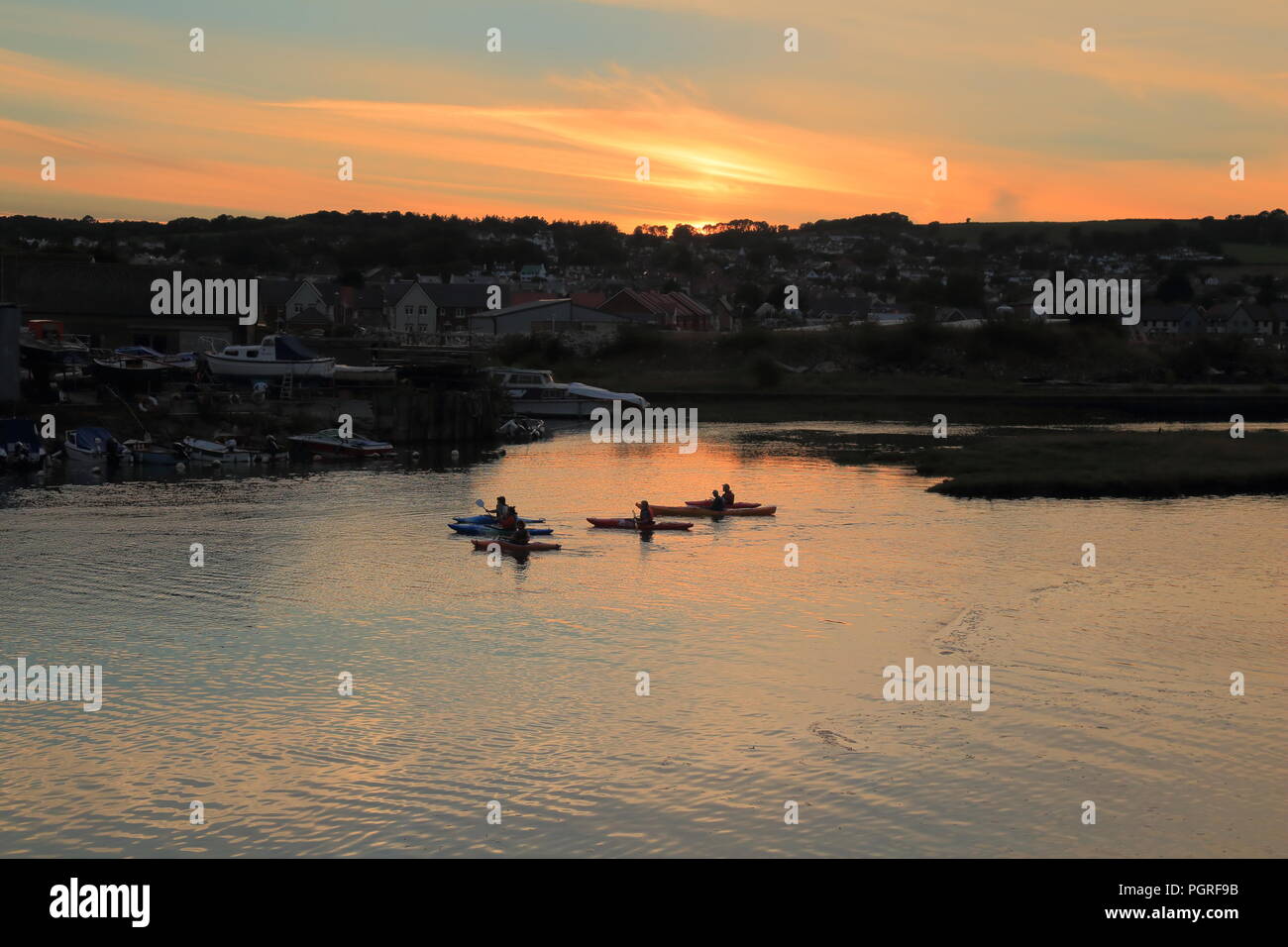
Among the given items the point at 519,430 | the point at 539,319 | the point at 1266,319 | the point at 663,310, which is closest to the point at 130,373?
→ the point at 519,430

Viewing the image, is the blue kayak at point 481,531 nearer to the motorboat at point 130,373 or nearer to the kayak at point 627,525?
the kayak at point 627,525

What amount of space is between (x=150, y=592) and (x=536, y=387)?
67131 mm

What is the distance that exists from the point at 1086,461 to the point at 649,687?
40993 millimetres

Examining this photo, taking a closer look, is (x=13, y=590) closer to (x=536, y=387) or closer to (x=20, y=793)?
(x=20, y=793)

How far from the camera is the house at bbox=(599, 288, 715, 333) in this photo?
154125 mm

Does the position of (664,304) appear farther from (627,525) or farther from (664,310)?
(627,525)

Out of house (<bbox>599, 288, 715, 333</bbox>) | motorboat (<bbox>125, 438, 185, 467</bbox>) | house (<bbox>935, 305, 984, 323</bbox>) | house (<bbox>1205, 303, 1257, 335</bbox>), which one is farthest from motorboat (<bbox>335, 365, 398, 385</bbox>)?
house (<bbox>1205, 303, 1257, 335</bbox>)

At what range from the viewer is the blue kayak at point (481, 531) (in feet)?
144

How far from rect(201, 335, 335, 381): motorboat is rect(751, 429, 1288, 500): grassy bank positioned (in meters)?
29.4

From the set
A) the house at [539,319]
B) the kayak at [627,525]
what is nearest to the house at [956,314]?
the house at [539,319]

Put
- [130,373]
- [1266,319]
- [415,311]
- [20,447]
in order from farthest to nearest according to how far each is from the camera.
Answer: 1. [1266,319]
2. [415,311]
3. [130,373]
4. [20,447]

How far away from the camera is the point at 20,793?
21391 millimetres

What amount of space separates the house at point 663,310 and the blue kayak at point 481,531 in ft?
352

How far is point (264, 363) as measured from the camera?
250 ft
